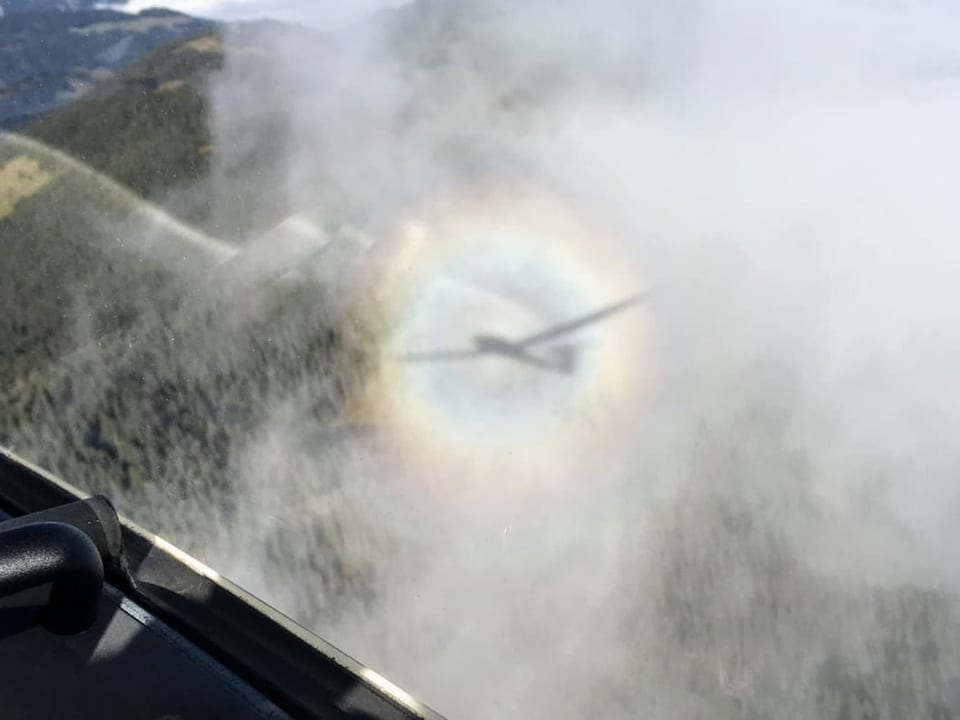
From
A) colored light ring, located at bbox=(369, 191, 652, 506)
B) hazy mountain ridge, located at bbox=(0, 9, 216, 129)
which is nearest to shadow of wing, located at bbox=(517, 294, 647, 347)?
colored light ring, located at bbox=(369, 191, 652, 506)

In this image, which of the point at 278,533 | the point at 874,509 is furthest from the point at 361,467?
the point at 874,509

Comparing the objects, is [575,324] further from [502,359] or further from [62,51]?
[62,51]

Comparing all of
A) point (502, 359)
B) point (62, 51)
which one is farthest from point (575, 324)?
point (62, 51)

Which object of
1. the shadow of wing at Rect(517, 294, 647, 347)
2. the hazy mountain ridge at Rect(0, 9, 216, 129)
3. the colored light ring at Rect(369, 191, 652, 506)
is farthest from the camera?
the hazy mountain ridge at Rect(0, 9, 216, 129)

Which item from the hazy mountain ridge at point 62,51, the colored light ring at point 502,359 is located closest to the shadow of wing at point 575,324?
the colored light ring at point 502,359

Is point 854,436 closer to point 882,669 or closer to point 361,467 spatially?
point 882,669

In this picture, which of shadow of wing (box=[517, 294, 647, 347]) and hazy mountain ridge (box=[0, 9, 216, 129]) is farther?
hazy mountain ridge (box=[0, 9, 216, 129])

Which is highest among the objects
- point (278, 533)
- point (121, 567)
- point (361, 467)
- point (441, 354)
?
point (121, 567)

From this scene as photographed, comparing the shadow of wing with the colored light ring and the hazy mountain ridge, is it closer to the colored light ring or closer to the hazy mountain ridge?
the colored light ring
